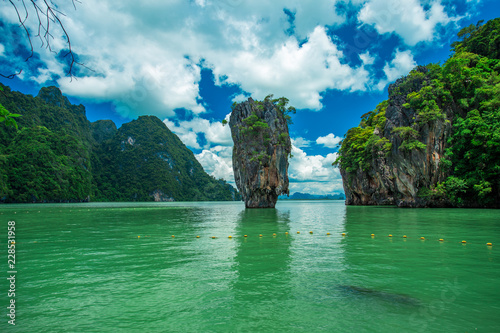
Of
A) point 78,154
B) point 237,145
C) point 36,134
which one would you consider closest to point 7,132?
point 36,134

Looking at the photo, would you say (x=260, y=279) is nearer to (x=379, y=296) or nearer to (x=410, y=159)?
(x=379, y=296)

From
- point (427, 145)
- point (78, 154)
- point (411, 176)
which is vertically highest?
point (78, 154)

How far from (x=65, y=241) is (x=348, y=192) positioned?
201 ft

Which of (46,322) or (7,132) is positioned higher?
(7,132)

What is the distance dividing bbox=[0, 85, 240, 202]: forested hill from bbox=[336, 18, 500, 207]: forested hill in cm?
8734

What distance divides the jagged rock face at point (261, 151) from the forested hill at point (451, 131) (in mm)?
15347

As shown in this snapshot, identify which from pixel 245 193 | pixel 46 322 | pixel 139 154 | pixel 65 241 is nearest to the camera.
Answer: pixel 46 322

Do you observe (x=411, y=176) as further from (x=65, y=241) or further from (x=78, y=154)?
(x=78, y=154)

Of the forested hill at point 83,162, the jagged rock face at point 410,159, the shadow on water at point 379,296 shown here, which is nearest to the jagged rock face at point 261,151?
the jagged rock face at point 410,159

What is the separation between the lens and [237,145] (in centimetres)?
4694

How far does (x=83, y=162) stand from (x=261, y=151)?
109m

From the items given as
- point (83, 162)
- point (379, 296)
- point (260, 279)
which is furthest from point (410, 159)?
point (83, 162)

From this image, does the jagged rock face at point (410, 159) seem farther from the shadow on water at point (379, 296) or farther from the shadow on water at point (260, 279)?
the shadow on water at point (379, 296)

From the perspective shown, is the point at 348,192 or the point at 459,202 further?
the point at 348,192
